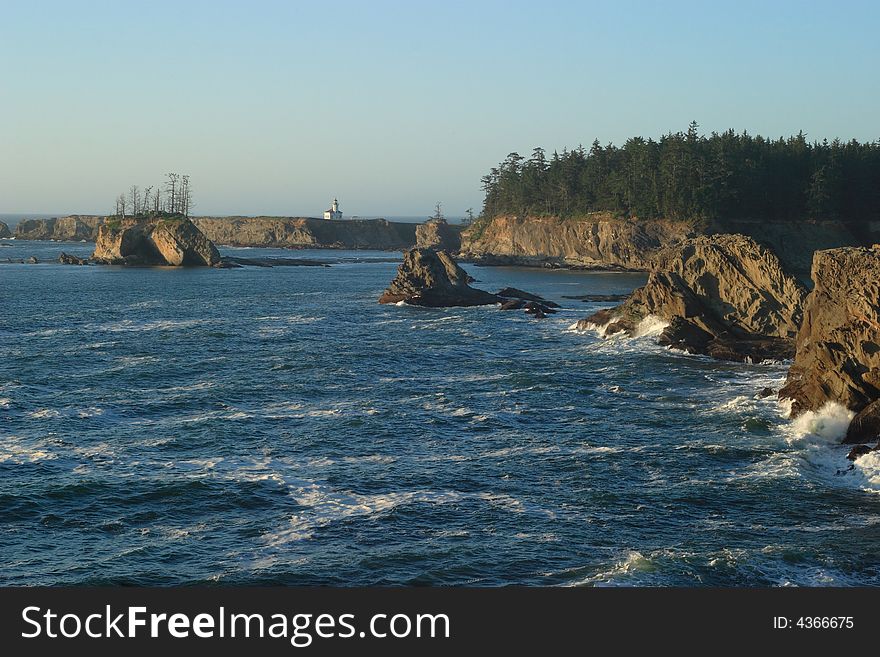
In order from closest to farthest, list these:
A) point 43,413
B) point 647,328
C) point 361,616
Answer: point 361,616 < point 43,413 < point 647,328

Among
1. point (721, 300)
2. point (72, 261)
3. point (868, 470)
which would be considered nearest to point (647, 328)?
point (721, 300)

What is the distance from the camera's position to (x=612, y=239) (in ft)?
516

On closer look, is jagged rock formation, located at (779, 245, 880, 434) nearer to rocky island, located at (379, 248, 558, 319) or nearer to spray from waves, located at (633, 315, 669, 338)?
spray from waves, located at (633, 315, 669, 338)

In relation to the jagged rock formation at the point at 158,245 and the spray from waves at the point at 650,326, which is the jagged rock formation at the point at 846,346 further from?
the jagged rock formation at the point at 158,245

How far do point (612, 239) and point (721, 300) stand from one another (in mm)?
81752

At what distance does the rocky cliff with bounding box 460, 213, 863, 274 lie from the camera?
13938 cm

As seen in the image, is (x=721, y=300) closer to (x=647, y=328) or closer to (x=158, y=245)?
(x=647, y=328)

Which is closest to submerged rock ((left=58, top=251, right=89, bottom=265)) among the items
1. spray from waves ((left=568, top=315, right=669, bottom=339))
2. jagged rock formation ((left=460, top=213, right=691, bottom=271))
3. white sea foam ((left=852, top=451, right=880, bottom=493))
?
jagged rock formation ((left=460, top=213, right=691, bottom=271))

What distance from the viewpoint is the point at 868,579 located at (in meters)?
28.4

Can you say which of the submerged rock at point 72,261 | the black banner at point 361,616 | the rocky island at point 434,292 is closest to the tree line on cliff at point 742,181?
the rocky island at point 434,292

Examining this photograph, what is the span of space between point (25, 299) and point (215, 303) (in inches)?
902

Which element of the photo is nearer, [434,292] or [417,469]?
[417,469]

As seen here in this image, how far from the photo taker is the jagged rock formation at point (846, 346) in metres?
47.1

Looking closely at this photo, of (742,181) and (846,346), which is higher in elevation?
(742,181)
